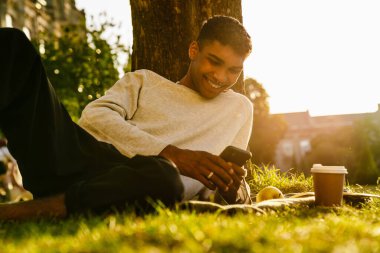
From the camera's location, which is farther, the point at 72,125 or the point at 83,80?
the point at 83,80

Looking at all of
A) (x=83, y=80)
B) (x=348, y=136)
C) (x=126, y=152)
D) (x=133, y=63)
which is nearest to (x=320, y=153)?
(x=348, y=136)

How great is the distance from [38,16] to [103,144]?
32897mm

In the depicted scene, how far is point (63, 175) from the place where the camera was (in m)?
2.92

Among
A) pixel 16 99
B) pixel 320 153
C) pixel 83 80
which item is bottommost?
pixel 320 153

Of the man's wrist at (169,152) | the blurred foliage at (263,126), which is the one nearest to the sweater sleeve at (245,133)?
the man's wrist at (169,152)

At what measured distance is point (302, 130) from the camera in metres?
59.2

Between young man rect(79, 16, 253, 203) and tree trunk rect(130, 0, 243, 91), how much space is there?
0.98 m

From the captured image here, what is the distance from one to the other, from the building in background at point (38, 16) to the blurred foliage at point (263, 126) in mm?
16207

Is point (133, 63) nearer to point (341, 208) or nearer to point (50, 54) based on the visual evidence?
point (341, 208)

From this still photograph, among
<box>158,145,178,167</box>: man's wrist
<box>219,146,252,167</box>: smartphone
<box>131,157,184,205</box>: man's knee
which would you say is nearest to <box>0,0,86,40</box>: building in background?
<box>158,145,178,167</box>: man's wrist

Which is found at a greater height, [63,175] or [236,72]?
[236,72]

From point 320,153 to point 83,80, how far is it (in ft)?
59.5

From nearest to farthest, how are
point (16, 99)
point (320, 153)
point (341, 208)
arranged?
point (16, 99) < point (341, 208) < point (320, 153)

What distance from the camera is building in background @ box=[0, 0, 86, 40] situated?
88.6 feet
